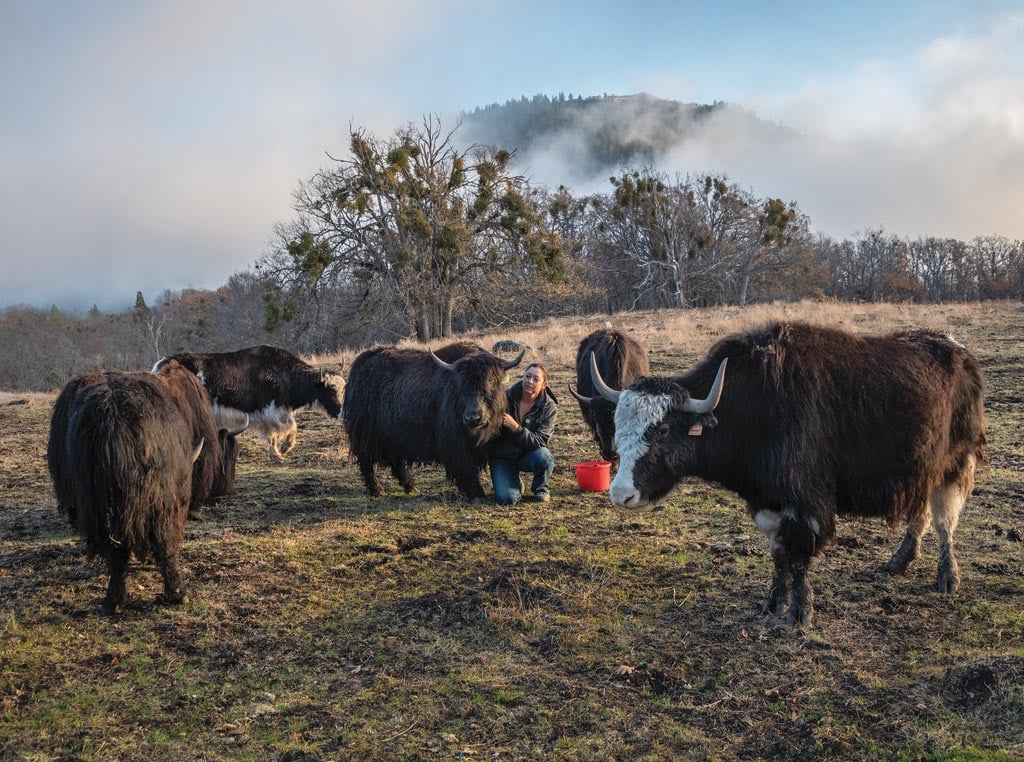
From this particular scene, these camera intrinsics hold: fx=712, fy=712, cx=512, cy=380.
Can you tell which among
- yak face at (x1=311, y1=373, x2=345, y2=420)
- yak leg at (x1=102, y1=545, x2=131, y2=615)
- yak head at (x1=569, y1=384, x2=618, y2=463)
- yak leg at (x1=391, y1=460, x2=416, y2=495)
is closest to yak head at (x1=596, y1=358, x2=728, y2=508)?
yak head at (x1=569, y1=384, x2=618, y2=463)

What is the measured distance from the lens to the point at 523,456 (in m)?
7.38

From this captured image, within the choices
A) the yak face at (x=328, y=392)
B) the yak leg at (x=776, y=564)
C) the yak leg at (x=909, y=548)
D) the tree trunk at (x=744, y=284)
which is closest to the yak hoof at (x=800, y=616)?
the yak leg at (x=776, y=564)

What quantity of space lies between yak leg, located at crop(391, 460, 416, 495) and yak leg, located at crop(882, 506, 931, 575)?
15.6 ft

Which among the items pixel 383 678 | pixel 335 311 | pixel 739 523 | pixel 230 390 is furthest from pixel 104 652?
pixel 335 311

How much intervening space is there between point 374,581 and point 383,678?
139cm

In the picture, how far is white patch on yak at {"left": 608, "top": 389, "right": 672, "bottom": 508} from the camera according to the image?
13.6 ft

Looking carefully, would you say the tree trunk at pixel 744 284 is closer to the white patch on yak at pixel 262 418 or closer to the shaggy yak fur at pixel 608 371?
the shaggy yak fur at pixel 608 371

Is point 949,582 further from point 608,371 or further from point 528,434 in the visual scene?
point 608,371

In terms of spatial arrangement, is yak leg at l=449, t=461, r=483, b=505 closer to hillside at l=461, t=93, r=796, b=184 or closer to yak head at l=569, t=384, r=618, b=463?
yak head at l=569, t=384, r=618, b=463

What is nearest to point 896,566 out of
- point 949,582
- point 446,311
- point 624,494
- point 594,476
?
point 949,582

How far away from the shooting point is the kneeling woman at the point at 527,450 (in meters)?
7.23

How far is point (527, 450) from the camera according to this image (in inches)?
288

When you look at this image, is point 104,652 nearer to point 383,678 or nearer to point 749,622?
point 383,678

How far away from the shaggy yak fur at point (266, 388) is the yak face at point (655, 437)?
6.48m
